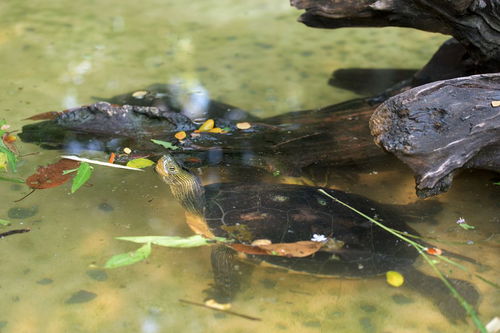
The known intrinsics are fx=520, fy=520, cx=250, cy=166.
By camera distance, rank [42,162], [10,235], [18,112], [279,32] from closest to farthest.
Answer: [10,235], [42,162], [18,112], [279,32]

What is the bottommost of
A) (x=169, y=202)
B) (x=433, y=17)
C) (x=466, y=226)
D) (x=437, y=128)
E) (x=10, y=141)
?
(x=466, y=226)

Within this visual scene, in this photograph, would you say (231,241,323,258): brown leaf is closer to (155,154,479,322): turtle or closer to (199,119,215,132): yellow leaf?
(155,154,479,322): turtle

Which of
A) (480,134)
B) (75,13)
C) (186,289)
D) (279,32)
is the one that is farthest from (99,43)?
(480,134)

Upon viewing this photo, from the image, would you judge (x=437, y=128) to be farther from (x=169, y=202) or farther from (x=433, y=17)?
(x=169, y=202)

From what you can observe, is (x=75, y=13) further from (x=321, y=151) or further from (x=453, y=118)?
(x=453, y=118)

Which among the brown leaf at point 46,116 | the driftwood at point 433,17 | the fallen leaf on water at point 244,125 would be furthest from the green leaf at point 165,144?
the driftwood at point 433,17

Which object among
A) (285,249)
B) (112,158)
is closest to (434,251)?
(285,249)
